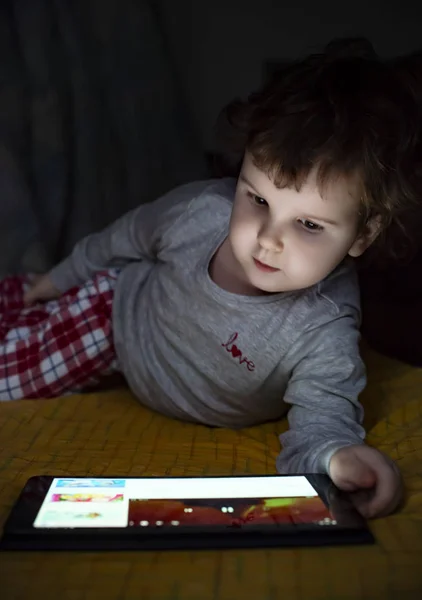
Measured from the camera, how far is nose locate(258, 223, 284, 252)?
32.3 inches

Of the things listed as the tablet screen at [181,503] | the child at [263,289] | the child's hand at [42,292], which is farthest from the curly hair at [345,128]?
the child's hand at [42,292]

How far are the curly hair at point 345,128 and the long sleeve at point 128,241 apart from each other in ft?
0.72

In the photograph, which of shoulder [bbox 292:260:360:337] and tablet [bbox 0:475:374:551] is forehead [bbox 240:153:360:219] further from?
tablet [bbox 0:475:374:551]

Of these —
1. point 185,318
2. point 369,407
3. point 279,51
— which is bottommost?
point 369,407

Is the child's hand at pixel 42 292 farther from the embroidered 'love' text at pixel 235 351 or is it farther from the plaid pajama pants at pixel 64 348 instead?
the embroidered 'love' text at pixel 235 351

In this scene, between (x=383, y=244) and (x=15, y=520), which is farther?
(x=383, y=244)

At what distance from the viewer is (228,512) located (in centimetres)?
64

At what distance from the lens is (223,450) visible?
91 cm

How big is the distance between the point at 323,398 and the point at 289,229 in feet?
0.66

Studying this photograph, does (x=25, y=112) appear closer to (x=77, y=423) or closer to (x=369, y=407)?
(x=77, y=423)

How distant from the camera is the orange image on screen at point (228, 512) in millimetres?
629

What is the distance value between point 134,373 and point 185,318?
0.38 ft

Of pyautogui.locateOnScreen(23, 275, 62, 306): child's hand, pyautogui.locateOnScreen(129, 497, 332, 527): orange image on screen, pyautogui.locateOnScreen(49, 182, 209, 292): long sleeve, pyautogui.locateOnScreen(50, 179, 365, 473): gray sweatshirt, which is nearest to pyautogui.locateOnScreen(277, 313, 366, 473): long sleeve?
pyautogui.locateOnScreen(50, 179, 365, 473): gray sweatshirt

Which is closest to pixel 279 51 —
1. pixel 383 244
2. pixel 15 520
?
pixel 383 244
